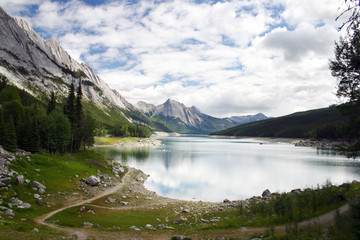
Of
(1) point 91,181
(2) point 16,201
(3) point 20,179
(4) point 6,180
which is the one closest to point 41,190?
(3) point 20,179

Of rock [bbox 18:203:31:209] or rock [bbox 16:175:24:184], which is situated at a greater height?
rock [bbox 16:175:24:184]

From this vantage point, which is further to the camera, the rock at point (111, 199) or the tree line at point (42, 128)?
the tree line at point (42, 128)

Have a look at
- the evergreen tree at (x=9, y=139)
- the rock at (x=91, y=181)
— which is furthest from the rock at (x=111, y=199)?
the evergreen tree at (x=9, y=139)

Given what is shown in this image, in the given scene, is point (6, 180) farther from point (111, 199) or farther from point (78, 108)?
point (78, 108)

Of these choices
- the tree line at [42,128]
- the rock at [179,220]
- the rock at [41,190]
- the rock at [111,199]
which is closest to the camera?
the rock at [179,220]

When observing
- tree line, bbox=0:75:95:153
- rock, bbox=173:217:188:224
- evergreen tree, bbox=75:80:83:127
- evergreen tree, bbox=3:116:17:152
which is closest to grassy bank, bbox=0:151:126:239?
evergreen tree, bbox=3:116:17:152

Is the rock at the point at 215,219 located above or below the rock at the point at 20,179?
below

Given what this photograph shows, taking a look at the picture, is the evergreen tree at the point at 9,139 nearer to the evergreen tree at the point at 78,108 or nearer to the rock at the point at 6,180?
the rock at the point at 6,180

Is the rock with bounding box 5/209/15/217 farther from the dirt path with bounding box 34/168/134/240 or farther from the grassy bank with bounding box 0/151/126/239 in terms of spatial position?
the dirt path with bounding box 34/168/134/240

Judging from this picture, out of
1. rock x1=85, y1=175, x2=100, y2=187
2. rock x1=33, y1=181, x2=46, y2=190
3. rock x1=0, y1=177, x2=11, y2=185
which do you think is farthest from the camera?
rock x1=85, y1=175, x2=100, y2=187

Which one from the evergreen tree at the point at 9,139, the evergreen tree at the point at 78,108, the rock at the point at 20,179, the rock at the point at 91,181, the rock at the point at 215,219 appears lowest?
the rock at the point at 215,219

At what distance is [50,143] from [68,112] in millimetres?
17801

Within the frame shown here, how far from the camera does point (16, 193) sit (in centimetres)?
2781

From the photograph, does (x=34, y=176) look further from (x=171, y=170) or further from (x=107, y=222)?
(x=171, y=170)
